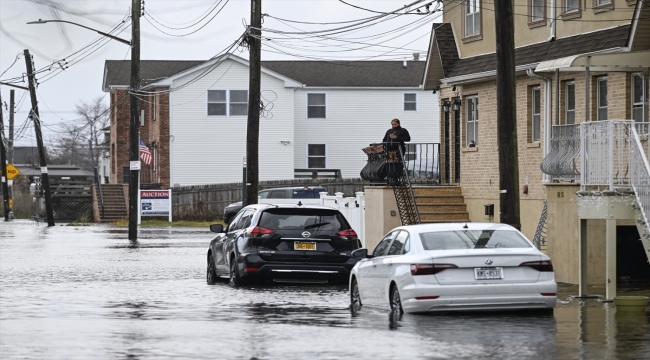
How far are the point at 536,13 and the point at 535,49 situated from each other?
96 cm

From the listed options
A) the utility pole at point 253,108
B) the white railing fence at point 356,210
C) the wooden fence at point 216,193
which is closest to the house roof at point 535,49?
the white railing fence at point 356,210

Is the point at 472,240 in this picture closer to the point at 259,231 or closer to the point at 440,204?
the point at 259,231

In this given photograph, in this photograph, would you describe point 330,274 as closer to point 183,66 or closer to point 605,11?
point 605,11

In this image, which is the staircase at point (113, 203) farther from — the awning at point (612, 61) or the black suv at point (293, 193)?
the awning at point (612, 61)

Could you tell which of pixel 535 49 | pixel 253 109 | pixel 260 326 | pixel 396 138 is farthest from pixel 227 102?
pixel 260 326

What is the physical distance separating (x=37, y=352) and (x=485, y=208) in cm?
1847

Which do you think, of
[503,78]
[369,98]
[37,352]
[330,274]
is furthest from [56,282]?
[369,98]

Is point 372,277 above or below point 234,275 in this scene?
above

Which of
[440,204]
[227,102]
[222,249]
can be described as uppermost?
[227,102]

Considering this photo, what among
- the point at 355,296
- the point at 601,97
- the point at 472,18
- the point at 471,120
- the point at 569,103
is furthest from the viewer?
the point at 471,120

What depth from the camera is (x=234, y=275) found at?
22.7m

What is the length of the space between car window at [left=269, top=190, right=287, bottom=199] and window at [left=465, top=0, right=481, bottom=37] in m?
24.1

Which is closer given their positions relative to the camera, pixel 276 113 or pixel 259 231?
pixel 259 231

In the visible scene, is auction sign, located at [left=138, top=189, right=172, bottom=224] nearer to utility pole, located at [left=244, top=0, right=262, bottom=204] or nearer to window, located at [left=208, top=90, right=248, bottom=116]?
window, located at [left=208, top=90, right=248, bottom=116]
